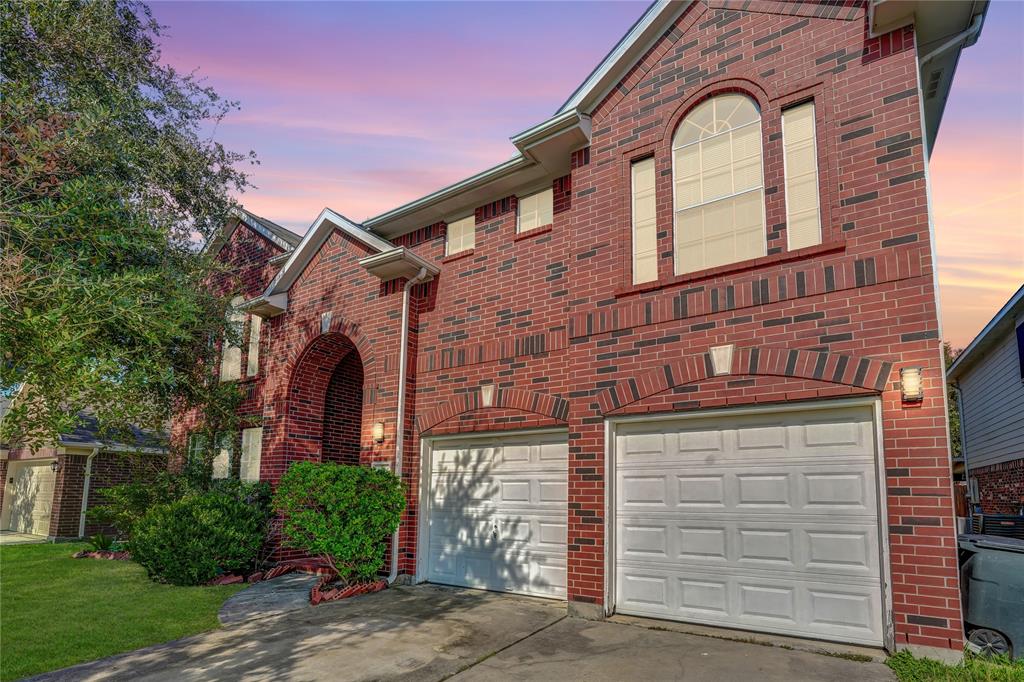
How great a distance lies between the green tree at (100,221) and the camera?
22.9 ft

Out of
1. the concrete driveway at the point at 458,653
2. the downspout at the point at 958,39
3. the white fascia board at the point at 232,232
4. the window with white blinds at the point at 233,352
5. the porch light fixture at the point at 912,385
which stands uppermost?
the white fascia board at the point at 232,232

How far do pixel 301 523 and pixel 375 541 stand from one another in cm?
114

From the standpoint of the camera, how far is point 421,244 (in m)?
11.5

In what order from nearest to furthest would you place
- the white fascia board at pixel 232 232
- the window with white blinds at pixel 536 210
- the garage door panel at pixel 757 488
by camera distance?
the garage door panel at pixel 757 488 → the window with white blinds at pixel 536 210 → the white fascia board at pixel 232 232

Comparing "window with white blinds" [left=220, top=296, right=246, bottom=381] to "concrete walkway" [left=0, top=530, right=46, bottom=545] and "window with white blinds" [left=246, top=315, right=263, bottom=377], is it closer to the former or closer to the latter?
"window with white blinds" [left=246, top=315, right=263, bottom=377]

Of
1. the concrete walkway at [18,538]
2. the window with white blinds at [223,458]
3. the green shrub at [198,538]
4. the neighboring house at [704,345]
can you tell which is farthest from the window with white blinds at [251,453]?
the concrete walkway at [18,538]

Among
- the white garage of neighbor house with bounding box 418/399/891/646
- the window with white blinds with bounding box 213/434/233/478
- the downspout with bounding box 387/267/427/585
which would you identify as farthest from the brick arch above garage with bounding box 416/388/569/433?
the window with white blinds with bounding box 213/434/233/478

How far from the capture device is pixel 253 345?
45.9 feet

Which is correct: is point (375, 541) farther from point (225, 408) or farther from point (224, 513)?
point (225, 408)

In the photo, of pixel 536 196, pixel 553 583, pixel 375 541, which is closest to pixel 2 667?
pixel 375 541

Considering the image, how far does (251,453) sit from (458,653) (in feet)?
28.6

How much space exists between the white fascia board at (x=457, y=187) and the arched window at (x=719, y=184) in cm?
263

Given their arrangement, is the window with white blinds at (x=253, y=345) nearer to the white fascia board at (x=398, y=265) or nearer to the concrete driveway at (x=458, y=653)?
the white fascia board at (x=398, y=265)

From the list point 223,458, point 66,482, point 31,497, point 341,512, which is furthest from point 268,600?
point 31,497
